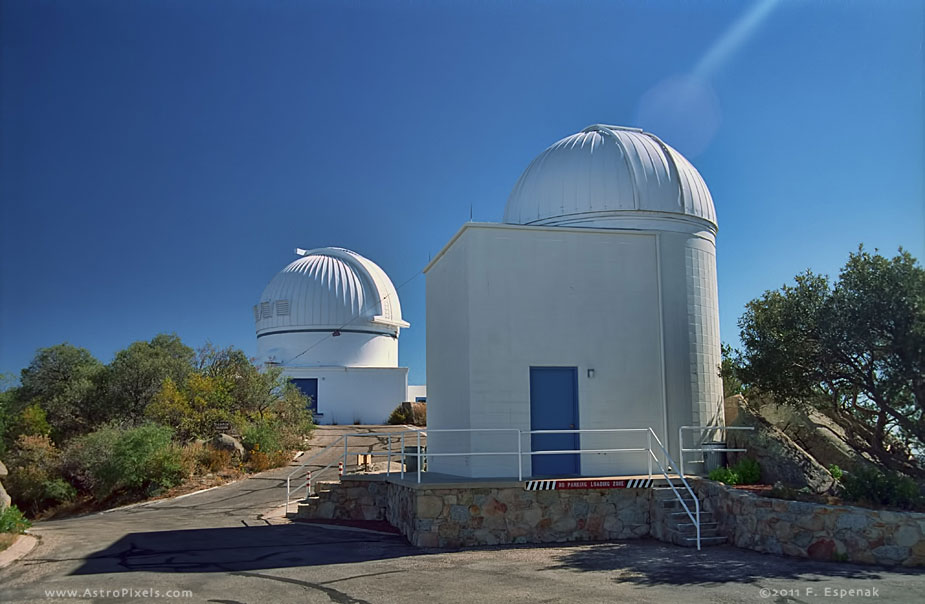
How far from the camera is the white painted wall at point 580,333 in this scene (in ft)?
42.2

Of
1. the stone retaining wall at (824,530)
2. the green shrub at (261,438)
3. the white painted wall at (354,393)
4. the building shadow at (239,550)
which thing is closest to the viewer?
the stone retaining wall at (824,530)

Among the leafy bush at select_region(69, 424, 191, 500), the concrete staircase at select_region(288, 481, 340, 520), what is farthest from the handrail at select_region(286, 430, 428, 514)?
the leafy bush at select_region(69, 424, 191, 500)

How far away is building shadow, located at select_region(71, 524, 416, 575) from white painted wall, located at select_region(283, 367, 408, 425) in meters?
17.8

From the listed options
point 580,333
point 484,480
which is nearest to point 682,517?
point 484,480

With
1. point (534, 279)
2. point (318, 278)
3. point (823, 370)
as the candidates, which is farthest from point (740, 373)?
point (318, 278)

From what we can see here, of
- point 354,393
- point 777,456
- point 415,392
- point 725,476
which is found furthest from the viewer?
point 415,392

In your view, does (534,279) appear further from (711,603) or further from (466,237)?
(711,603)

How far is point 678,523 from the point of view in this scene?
11.3 m

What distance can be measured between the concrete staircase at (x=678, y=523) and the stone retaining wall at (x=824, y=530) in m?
0.28

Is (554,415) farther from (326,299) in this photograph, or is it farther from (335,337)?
(326,299)

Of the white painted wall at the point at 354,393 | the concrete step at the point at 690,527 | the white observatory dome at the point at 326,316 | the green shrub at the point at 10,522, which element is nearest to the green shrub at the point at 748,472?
the concrete step at the point at 690,527

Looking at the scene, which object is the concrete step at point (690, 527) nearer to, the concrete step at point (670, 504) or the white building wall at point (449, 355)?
the concrete step at point (670, 504)

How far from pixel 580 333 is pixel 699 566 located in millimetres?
4989

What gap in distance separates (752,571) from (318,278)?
26749 millimetres
